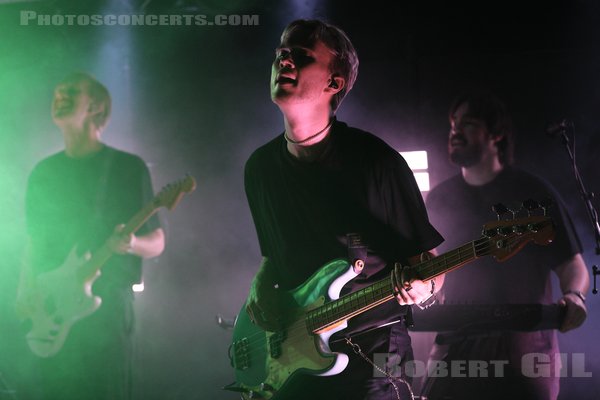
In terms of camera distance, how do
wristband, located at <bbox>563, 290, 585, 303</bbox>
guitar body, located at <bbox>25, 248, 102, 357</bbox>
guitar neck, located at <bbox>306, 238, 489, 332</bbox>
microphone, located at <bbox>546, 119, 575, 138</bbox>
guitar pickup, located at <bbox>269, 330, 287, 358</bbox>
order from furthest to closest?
guitar body, located at <bbox>25, 248, 102, 357</bbox>
microphone, located at <bbox>546, 119, 575, 138</bbox>
wristband, located at <bbox>563, 290, 585, 303</bbox>
guitar pickup, located at <bbox>269, 330, 287, 358</bbox>
guitar neck, located at <bbox>306, 238, 489, 332</bbox>

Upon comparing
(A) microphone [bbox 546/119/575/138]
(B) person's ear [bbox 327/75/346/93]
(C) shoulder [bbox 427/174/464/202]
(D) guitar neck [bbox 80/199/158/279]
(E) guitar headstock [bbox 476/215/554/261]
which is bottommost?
(E) guitar headstock [bbox 476/215/554/261]

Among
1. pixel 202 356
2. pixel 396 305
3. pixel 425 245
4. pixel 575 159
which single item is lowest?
pixel 202 356

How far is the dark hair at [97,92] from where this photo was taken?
405 cm

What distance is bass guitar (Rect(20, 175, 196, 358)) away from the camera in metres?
3.81

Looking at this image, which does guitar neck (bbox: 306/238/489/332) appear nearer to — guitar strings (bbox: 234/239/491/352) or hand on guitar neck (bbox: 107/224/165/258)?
guitar strings (bbox: 234/239/491/352)

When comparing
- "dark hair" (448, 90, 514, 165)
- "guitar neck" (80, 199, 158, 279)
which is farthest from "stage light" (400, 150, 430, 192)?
"guitar neck" (80, 199, 158, 279)

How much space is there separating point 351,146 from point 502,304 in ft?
3.84

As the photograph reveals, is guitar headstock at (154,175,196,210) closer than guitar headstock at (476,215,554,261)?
No

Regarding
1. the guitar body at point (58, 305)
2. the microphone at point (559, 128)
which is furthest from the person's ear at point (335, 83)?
the guitar body at point (58, 305)

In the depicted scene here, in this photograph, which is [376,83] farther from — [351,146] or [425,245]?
[425,245]

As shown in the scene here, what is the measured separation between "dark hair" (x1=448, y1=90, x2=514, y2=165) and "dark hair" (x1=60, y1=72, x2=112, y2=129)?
2107mm

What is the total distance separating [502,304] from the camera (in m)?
3.39

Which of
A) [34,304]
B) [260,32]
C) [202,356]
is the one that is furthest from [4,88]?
[202,356]

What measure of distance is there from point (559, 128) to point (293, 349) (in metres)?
Answer: 1.93
